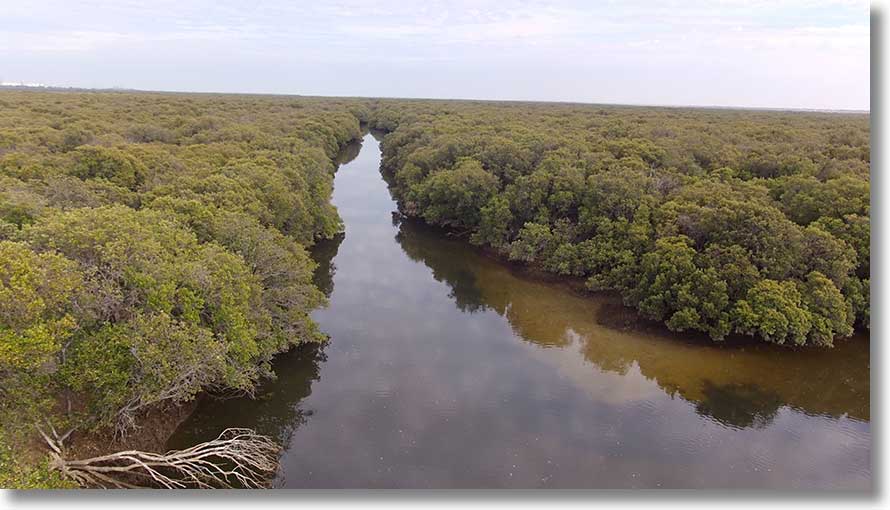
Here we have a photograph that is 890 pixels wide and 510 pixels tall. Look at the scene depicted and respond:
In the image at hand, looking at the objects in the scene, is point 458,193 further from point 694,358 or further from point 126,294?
point 126,294

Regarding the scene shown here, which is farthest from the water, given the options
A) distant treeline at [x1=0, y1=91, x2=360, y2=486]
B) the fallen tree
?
distant treeline at [x1=0, y1=91, x2=360, y2=486]

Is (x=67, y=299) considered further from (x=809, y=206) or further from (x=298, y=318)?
(x=809, y=206)

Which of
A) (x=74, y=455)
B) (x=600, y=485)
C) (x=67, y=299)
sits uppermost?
(x=67, y=299)

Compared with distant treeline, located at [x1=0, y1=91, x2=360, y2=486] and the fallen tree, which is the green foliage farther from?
the fallen tree

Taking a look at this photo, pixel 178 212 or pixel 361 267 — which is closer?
pixel 178 212

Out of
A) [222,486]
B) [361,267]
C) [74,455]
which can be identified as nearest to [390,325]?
[361,267]

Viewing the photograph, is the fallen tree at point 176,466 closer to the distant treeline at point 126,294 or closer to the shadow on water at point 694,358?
the distant treeline at point 126,294

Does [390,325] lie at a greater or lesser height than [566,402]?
greater
